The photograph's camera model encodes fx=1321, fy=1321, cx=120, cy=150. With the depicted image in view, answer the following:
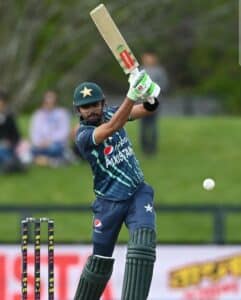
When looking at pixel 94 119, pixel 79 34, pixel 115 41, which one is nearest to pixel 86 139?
pixel 94 119

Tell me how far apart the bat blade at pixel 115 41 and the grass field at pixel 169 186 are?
640cm

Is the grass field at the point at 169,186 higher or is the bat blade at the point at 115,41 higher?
the grass field at the point at 169,186

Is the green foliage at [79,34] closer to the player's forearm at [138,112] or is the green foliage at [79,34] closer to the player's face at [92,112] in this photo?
the player's forearm at [138,112]

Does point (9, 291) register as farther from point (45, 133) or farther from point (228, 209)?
point (45, 133)

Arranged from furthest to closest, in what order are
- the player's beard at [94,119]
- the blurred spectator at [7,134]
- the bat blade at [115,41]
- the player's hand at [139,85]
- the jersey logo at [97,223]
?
the blurred spectator at [7,134] → the jersey logo at [97,223] → the player's beard at [94,119] → the bat blade at [115,41] → the player's hand at [139,85]

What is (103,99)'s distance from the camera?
8.93m

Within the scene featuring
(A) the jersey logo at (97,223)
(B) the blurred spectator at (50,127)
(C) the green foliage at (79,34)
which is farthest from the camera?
(C) the green foliage at (79,34)

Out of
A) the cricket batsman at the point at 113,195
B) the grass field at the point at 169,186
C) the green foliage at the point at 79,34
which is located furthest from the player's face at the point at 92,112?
the green foliage at the point at 79,34

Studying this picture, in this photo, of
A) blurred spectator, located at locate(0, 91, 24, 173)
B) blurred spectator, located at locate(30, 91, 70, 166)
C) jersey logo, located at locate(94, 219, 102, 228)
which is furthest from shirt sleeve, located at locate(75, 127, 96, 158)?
blurred spectator, located at locate(30, 91, 70, 166)

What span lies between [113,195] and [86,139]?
45 cm

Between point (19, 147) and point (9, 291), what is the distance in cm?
353

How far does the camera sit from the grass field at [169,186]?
1611 centimetres

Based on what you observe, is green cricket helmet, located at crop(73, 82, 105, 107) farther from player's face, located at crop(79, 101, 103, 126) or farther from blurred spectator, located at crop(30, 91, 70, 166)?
blurred spectator, located at crop(30, 91, 70, 166)

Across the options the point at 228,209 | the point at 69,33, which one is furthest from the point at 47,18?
the point at 228,209
